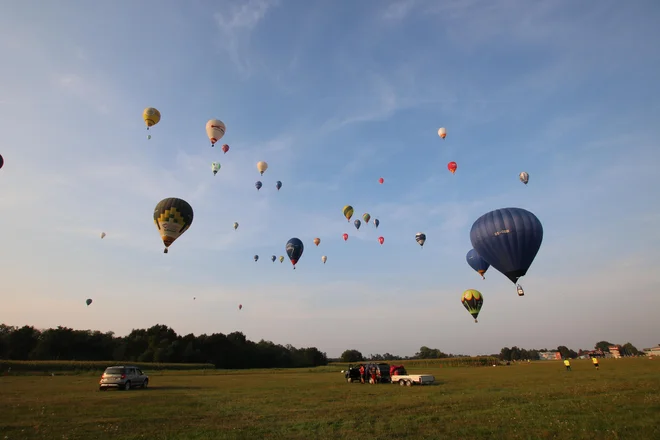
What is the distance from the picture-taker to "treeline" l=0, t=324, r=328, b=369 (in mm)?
100938

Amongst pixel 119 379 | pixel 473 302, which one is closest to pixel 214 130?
pixel 119 379

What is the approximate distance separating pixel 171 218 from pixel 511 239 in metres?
26.9

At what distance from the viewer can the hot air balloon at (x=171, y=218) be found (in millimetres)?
32156

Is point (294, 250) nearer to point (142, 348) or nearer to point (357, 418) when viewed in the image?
point (357, 418)

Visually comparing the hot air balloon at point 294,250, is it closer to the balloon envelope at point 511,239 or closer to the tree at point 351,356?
the balloon envelope at point 511,239

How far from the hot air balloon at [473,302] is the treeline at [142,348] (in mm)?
86250

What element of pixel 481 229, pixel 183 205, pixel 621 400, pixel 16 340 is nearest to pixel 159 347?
pixel 16 340

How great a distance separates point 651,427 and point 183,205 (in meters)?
32.0

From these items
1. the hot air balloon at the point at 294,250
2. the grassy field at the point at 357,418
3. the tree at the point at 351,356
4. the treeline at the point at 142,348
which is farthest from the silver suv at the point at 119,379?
the tree at the point at 351,356

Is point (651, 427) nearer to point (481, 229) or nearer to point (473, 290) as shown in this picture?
point (481, 229)

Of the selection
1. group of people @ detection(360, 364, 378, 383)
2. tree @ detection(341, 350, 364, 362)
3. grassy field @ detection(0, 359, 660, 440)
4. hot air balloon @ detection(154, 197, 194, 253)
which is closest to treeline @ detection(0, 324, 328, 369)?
tree @ detection(341, 350, 364, 362)

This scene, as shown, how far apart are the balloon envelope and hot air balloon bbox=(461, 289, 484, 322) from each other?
1512cm

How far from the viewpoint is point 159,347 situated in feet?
357

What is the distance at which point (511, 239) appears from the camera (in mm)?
28047
